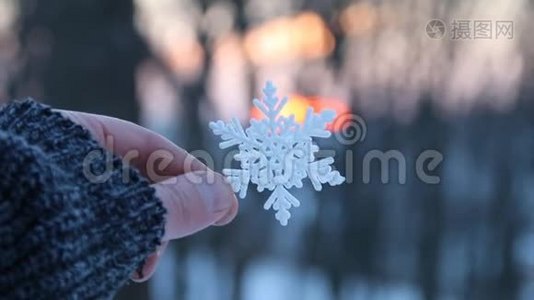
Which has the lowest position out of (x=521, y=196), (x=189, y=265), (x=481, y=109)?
(x=189, y=265)

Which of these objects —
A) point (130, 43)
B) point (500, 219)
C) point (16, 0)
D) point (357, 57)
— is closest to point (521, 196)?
point (500, 219)

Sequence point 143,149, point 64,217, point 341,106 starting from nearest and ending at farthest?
point 64,217
point 143,149
point 341,106

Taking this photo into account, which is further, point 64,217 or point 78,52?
point 78,52

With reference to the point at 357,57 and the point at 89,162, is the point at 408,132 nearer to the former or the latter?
the point at 357,57


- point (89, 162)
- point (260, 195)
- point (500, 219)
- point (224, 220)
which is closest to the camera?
point (89, 162)

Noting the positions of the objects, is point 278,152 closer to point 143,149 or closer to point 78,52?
point 143,149

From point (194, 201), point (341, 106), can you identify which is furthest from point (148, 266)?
point (341, 106)
